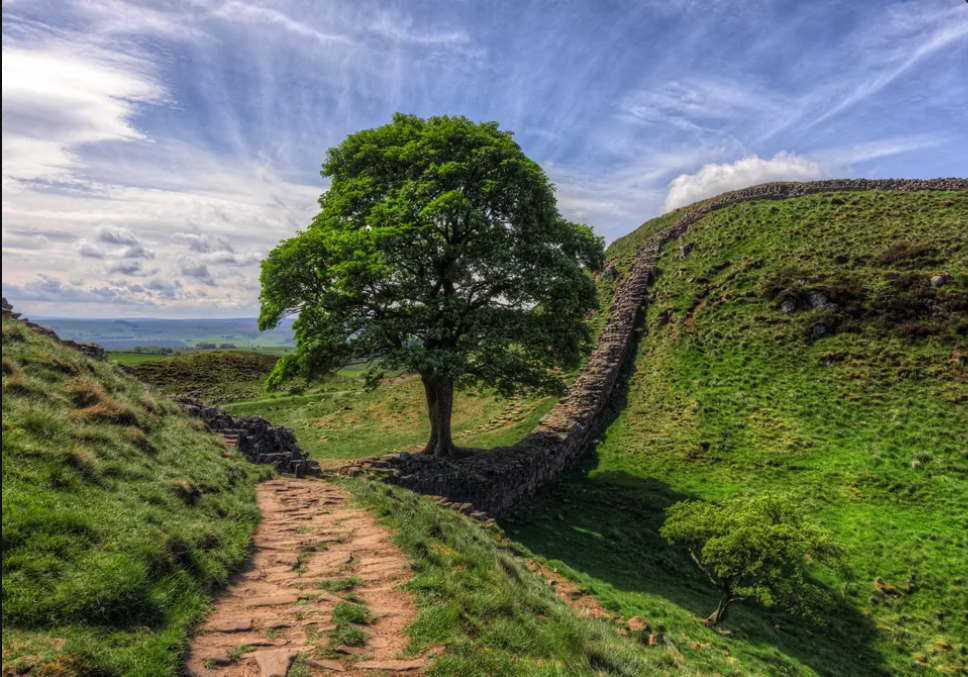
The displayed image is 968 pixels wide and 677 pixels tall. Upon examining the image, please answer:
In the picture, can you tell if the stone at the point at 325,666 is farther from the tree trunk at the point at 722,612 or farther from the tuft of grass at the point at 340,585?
the tree trunk at the point at 722,612

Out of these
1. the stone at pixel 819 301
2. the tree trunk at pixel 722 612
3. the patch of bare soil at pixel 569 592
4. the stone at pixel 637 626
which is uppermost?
the stone at pixel 819 301

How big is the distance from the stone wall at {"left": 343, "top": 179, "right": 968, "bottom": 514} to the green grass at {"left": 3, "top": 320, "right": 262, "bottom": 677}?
679cm

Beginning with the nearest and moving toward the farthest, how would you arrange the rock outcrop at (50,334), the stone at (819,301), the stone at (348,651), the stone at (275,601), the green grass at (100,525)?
the green grass at (100,525) < the stone at (348,651) < the stone at (275,601) < the rock outcrop at (50,334) < the stone at (819,301)

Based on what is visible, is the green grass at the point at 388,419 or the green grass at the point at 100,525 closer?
the green grass at the point at 100,525

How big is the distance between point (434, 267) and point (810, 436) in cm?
2276

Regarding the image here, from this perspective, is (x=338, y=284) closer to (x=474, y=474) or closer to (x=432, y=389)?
(x=432, y=389)

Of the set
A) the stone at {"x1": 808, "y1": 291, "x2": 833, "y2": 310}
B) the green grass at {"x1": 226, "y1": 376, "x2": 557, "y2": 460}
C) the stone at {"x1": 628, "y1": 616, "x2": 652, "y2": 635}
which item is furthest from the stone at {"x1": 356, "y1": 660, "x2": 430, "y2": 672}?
the stone at {"x1": 808, "y1": 291, "x2": 833, "y2": 310}

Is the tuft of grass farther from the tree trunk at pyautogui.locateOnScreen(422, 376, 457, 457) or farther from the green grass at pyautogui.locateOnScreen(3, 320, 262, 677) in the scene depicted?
the tree trunk at pyautogui.locateOnScreen(422, 376, 457, 457)

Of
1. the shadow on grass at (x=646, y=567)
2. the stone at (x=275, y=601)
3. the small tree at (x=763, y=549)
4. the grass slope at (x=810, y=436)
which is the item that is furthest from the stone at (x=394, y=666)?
the small tree at (x=763, y=549)

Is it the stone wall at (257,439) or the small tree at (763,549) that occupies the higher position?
the stone wall at (257,439)

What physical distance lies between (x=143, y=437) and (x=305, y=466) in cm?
606

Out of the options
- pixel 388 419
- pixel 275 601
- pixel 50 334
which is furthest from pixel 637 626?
pixel 388 419

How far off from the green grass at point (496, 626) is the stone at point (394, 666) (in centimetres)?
21

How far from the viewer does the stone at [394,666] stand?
6.02 metres
